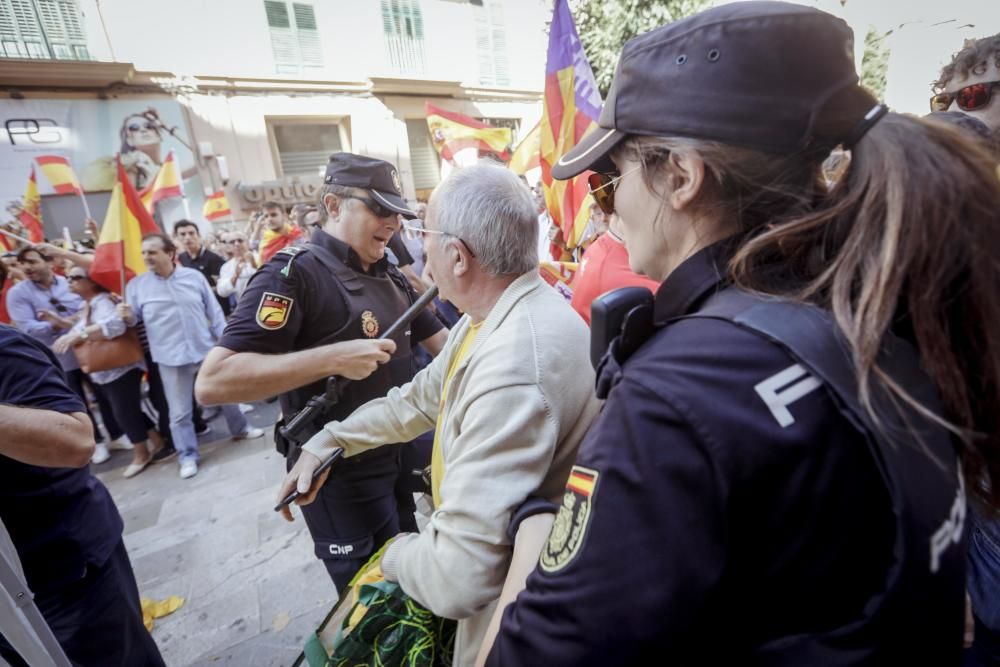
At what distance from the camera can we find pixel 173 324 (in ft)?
15.4

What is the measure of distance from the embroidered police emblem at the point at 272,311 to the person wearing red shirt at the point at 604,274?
1297mm

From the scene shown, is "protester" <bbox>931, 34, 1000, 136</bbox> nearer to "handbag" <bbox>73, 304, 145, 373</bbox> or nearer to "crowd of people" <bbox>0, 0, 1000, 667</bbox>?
"crowd of people" <bbox>0, 0, 1000, 667</bbox>

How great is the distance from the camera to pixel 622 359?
779mm

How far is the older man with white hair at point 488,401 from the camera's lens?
1.10 meters

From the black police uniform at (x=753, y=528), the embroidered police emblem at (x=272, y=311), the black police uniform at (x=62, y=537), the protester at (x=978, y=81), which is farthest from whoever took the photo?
the protester at (x=978, y=81)

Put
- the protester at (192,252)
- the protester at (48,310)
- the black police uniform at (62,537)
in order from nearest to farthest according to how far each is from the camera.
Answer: the black police uniform at (62,537)
the protester at (48,310)
the protester at (192,252)

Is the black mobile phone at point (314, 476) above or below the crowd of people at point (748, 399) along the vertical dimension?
below

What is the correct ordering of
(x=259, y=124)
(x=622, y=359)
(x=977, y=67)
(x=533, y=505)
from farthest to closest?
1. (x=259, y=124)
2. (x=977, y=67)
3. (x=533, y=505)
4. (x=622, y=359)

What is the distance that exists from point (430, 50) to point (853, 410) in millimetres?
19690

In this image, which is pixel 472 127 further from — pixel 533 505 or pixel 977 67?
pixel 533 505

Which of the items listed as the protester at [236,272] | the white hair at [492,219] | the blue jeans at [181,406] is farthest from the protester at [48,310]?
the white hair at [492,219]

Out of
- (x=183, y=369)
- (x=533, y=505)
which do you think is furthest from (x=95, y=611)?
(x=183, y=369)

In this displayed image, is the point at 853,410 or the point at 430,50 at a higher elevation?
the point at 430,50

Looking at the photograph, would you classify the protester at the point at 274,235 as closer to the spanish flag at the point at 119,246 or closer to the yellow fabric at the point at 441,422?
the spanish flag at the point at 119,246
